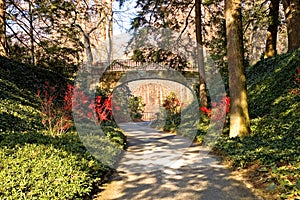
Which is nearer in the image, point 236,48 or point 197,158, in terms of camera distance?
point 197,158

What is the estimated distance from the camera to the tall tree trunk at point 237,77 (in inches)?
251

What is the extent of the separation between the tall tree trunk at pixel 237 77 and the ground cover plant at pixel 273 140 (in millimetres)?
333

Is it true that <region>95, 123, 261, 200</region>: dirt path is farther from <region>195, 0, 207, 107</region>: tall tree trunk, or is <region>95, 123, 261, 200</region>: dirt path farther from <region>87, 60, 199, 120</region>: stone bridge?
<region>87, 60, 199, 120</region>: stone bridge

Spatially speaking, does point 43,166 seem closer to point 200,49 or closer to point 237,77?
point 237,77

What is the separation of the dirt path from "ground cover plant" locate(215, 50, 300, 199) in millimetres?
294

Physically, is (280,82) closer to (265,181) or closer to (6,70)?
(265,181)

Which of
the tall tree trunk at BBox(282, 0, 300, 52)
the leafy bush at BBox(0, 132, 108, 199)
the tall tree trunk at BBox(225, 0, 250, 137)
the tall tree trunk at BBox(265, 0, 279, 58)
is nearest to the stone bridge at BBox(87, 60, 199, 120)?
Answer: the tall tree trunk at BBox(265, 0, 279, 58)

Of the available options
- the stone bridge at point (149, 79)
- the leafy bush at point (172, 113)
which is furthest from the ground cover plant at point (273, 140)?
the stone bridge at point (149, 79)

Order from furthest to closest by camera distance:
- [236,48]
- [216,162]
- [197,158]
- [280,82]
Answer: [280,82] → [236,48] → [197,158] → [216,162]

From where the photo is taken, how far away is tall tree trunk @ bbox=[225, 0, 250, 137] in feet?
20.9

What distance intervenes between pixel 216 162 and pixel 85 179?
2.77 metres

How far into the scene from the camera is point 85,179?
363 cm

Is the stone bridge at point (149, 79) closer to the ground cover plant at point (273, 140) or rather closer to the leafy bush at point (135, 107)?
the leafy bush at point (135, 107)

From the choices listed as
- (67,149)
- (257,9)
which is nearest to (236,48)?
(257,9)
